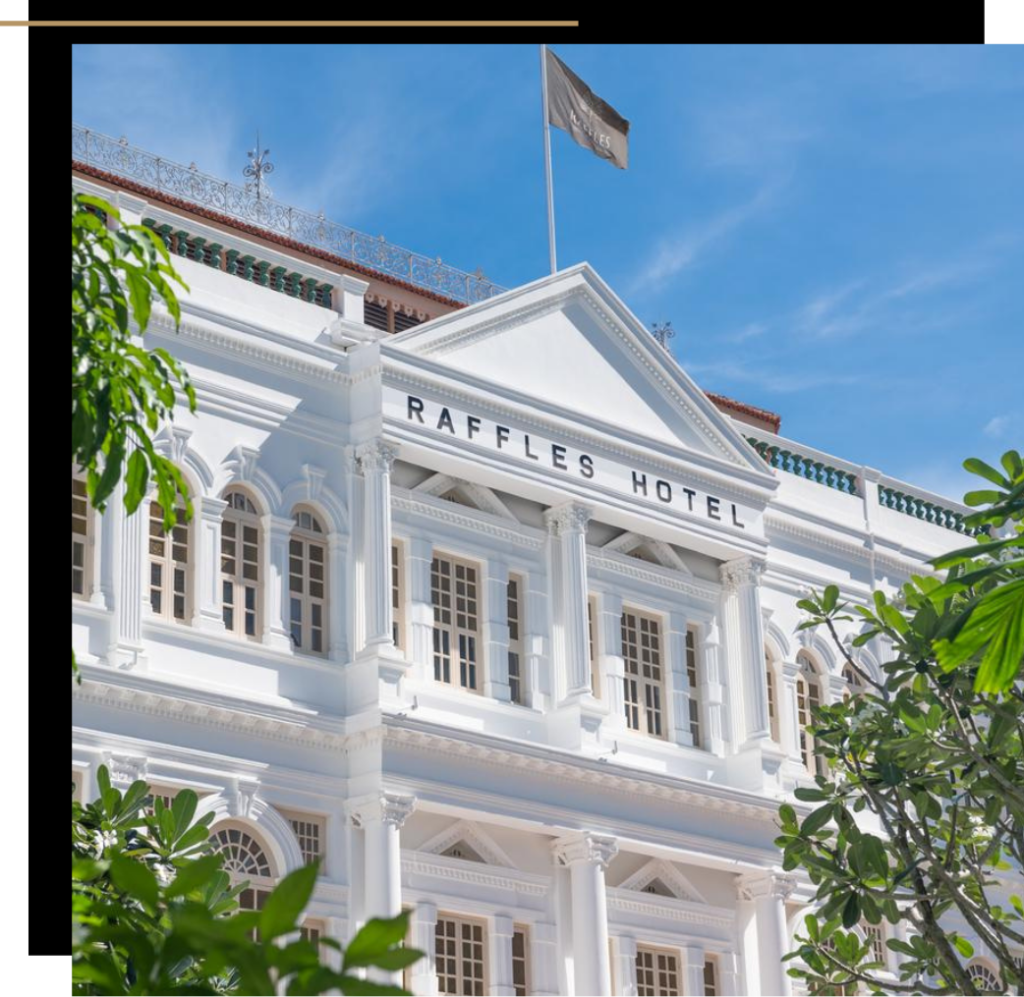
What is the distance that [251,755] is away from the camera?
58.7 feet

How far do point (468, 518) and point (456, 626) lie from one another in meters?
1.07

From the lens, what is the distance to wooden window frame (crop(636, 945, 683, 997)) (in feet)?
68.0

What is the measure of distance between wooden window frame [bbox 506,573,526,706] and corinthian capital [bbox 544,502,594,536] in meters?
0.63

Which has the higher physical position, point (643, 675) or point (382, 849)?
point (643, 675)

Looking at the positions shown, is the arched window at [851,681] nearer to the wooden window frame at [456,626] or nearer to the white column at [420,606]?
the wooden window frame at [456,626]

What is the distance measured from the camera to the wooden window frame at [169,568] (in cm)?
1795

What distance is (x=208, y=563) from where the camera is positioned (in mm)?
18266

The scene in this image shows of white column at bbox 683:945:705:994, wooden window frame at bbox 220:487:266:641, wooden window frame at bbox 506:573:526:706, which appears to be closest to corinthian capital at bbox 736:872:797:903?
white column at bbox 683:945:705:994

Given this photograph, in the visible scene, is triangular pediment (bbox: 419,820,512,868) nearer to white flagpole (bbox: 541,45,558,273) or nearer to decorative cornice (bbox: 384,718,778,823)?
decorative cornice (bbox: 384,718,778,823)

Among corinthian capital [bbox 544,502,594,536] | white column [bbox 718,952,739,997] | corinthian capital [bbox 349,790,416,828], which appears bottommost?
white column [bbox 718,952,739,997]

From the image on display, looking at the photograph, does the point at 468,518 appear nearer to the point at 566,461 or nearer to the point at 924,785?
the point at 566,461

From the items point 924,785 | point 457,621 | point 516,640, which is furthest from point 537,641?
point 924,785

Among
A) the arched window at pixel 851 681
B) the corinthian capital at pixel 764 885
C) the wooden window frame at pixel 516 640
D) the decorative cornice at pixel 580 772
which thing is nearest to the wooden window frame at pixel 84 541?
the decorative cornice at pixel 580 772
